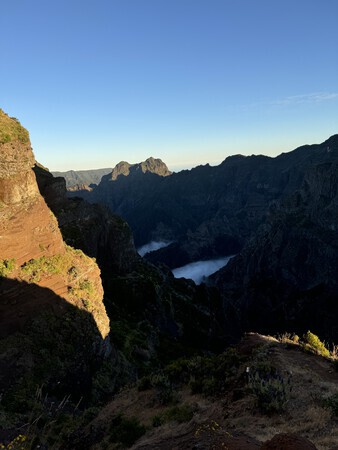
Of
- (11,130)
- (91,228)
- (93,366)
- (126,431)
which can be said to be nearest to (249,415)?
(126,431)

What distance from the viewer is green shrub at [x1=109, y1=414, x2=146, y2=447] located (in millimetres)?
14773

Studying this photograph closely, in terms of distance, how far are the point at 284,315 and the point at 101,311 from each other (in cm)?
12091

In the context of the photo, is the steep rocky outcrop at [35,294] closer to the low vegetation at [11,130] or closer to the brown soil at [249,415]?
the low vegetation at [11,130]

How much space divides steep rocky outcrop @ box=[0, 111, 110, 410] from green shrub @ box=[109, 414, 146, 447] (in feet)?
34.0

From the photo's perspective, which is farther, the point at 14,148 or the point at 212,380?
the point at 14,148

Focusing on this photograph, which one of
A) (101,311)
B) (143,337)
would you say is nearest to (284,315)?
(143,337)

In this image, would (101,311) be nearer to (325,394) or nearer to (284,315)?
(325,394)

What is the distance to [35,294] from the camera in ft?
94.3

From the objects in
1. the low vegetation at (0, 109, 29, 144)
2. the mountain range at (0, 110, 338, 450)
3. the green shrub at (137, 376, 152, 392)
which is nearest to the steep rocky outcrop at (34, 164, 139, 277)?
the mountain range at (0, 110, 338, 450)

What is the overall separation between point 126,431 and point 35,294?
54.4ft

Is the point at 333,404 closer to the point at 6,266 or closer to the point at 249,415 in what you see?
the point at 249,415

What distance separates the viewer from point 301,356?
20.2 meters

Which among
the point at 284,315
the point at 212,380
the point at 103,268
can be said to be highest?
the point at 212,380

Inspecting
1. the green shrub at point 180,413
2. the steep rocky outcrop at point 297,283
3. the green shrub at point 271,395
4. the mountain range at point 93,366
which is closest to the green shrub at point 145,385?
the mountain range at point 93,366
